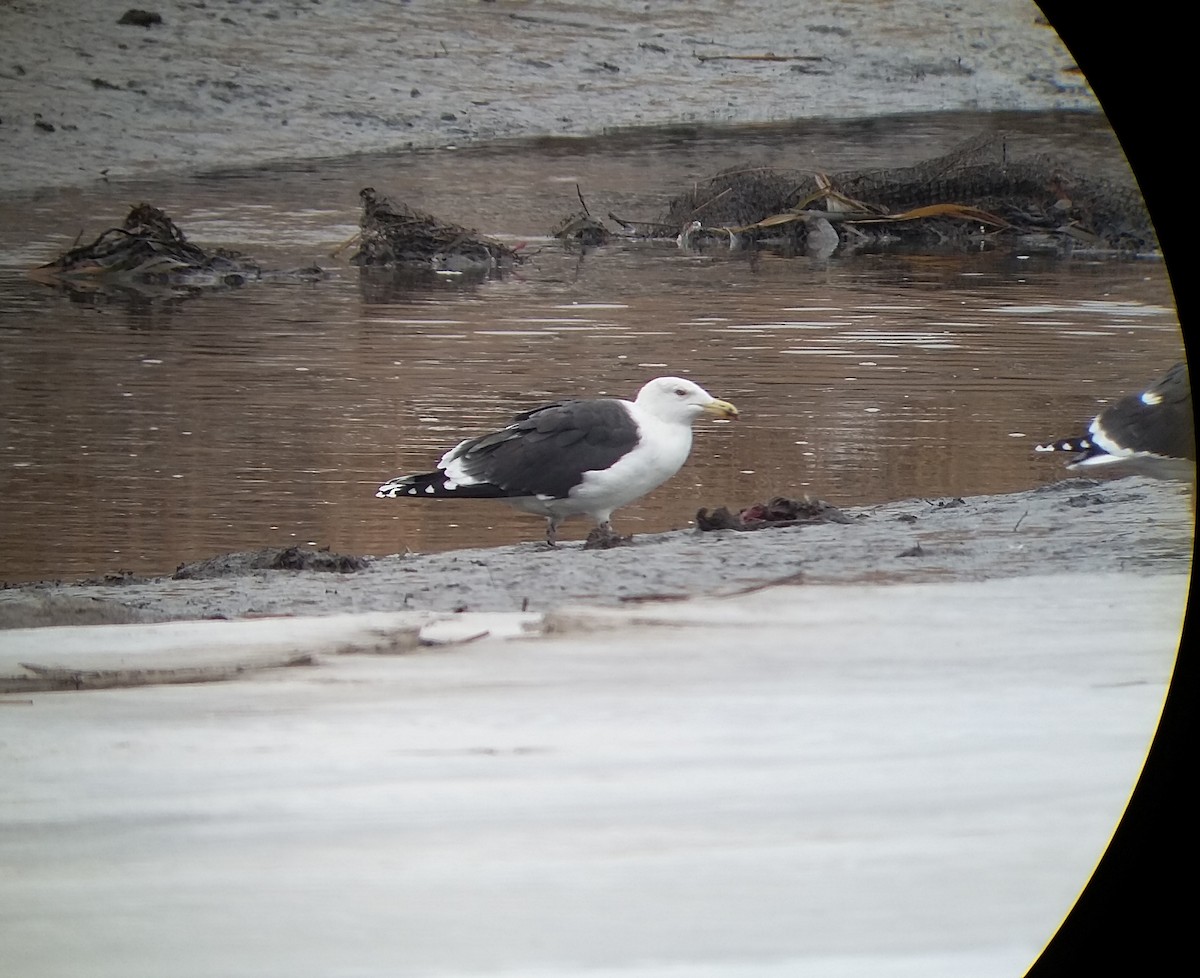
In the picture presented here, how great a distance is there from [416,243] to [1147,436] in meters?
1.31

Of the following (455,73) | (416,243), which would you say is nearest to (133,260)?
(416,243)

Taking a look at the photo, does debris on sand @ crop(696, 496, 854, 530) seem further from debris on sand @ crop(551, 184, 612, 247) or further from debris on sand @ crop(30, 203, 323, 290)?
debris on sand @ crop(30, 203, 323, 290)

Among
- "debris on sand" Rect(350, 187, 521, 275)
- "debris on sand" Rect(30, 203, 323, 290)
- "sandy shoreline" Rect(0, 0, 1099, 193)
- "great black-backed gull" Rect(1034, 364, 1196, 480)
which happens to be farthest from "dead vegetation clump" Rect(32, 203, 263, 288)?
"great black-backed gull" Rect(1034, 364, 1196, 480)

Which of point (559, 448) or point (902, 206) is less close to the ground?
point (902, 206)

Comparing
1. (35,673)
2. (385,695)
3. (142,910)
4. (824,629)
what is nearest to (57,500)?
(35,673)

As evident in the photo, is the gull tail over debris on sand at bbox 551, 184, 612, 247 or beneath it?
beneath

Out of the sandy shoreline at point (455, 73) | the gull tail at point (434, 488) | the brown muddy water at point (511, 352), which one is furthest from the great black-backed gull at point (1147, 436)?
the gull tail at point (434, 488)

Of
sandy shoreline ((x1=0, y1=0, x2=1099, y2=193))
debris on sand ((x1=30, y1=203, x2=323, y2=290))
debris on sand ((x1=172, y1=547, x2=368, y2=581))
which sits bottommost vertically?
debris on sand ((x1=172, y1=547, x2=368, y2=581))

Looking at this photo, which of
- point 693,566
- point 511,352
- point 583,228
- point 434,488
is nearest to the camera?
point 693,566

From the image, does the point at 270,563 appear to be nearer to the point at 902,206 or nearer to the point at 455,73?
the point at 455,73

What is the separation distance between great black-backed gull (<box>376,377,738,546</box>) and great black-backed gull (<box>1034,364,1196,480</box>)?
0.66 meters

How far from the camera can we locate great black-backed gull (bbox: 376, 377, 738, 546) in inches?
90.3

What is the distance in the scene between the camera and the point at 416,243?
269 cm

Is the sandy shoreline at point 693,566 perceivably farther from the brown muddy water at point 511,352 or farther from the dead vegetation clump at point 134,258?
the dead vegetation clump at point 134,258
